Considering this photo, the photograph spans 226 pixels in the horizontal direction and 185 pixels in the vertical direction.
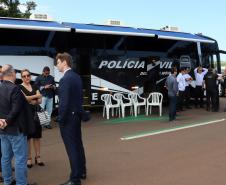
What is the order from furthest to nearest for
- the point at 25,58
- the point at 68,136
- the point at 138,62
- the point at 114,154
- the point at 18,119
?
the point at 138,62
the point at 25,58
the point at 114,154
the point at 68,136
the point at 18,119

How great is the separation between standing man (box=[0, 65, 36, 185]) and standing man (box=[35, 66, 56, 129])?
7.25 m

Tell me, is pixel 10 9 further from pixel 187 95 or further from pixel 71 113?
pixel 71 113

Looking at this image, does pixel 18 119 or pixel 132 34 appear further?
pixel 132 34

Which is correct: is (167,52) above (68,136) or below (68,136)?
above

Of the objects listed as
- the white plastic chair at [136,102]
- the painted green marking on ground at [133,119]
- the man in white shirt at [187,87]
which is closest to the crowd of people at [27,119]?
the painted green marking on ground at [133,119]

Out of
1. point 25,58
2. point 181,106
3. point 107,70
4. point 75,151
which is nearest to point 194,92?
point 181,106

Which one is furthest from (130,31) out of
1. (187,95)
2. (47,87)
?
(47,87)

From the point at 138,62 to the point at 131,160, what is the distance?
9.88 meters

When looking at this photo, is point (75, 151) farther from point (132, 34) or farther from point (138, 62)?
point (138, 62)

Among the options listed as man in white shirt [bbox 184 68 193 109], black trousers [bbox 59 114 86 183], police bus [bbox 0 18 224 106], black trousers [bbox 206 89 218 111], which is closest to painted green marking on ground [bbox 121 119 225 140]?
black trousers [bbox 206 89 218 111]

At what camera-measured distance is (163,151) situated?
973 cm

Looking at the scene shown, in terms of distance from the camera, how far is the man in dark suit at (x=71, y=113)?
6.78m

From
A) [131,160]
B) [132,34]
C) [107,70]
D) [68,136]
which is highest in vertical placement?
[132,34]

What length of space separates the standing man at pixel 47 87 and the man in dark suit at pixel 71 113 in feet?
22.8
